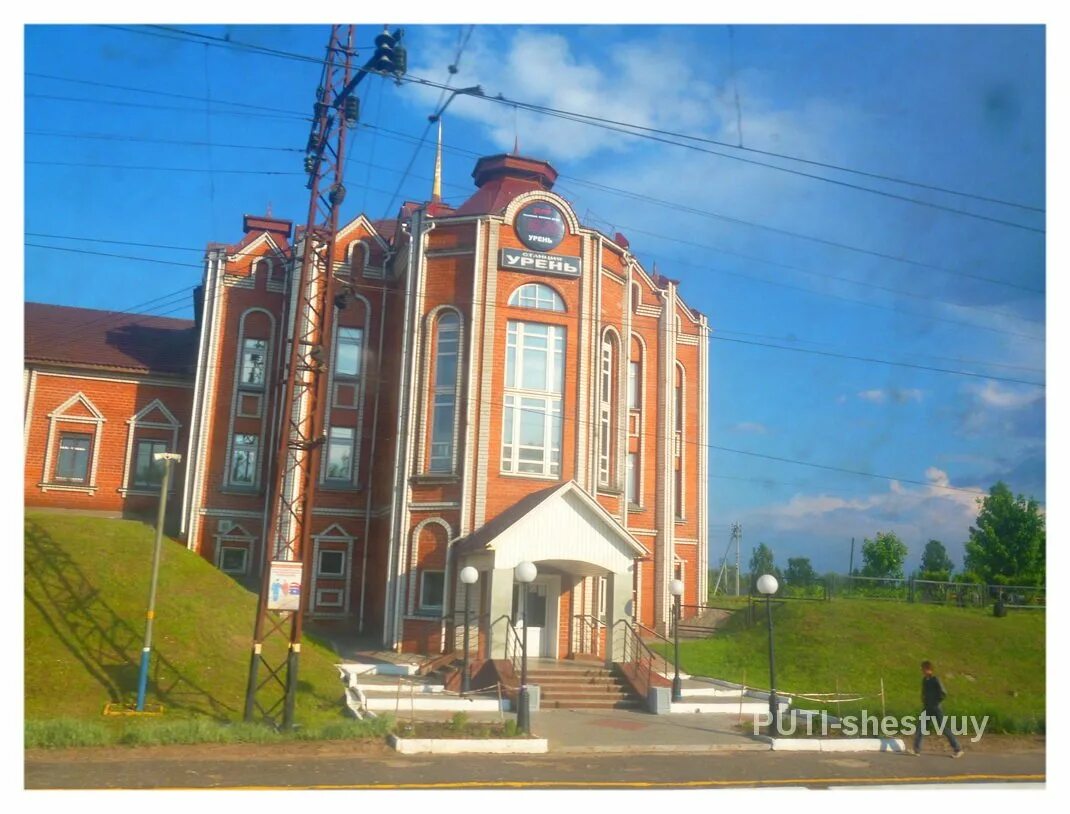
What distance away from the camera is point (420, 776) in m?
12.8

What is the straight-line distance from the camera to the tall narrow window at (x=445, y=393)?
25016mm

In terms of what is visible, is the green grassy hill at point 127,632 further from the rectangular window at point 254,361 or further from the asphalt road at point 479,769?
the rectangular window at point 254,361

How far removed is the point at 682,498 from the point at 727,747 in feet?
53.1

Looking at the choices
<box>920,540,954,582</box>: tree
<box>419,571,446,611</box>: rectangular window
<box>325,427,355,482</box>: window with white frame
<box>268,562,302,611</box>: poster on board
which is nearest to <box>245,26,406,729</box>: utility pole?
<box>268,562,302,611</box>: poster on board

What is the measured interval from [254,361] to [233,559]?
246 inches

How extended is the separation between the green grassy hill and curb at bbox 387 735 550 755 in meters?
2.57

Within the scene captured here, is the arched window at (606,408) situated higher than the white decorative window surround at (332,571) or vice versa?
the arched window at (606,408)

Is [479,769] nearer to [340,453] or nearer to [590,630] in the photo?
[590,630]

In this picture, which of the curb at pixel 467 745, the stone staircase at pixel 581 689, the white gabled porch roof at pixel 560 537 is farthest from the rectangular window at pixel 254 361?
the curb at pixel 467 745

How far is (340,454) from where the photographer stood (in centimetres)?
2864

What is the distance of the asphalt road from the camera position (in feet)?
40.5

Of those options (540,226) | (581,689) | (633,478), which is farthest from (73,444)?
(581,689)

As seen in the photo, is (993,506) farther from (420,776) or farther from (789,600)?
(420,776)

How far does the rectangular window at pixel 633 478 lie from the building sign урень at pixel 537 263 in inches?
253
